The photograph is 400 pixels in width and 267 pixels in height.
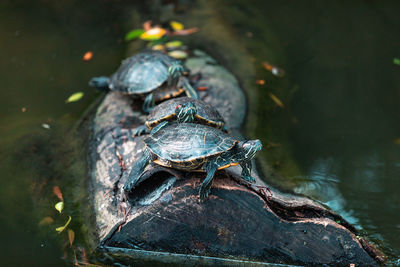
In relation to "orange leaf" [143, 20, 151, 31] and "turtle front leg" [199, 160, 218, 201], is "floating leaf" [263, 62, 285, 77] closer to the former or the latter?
"orange leaf" [143, 20, 151, 31]

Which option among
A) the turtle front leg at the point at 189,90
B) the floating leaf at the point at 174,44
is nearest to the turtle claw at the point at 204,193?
the turtle front leg at the point at 189,90

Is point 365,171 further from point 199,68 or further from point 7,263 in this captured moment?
point 7,263

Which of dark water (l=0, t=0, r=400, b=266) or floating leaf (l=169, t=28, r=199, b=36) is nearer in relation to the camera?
dark water (l=0, t=0, r=400, b=266)

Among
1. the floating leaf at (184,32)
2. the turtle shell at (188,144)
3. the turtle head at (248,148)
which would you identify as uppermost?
the turtle shell at (188,144)

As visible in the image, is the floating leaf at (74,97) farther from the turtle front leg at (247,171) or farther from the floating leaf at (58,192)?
the turtle front leg at (247,171)

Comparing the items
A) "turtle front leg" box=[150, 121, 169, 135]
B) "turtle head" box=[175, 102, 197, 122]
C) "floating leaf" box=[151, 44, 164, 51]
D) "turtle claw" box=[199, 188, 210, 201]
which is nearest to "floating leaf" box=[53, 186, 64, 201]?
"turtle front leg" box=[150, 121, 169, 135]

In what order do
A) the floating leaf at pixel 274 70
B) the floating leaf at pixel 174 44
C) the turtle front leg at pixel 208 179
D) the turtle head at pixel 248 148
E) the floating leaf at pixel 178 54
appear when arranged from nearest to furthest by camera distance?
the turtle front leg at pixel 208 179
the turtle head at pixel 248 148
the floating leaf at pixel 178 54
the floating leaf at pixel 274 70
the floating leaf at pixel 174 44

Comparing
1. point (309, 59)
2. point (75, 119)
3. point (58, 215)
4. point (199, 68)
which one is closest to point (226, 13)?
point (309, 59)
